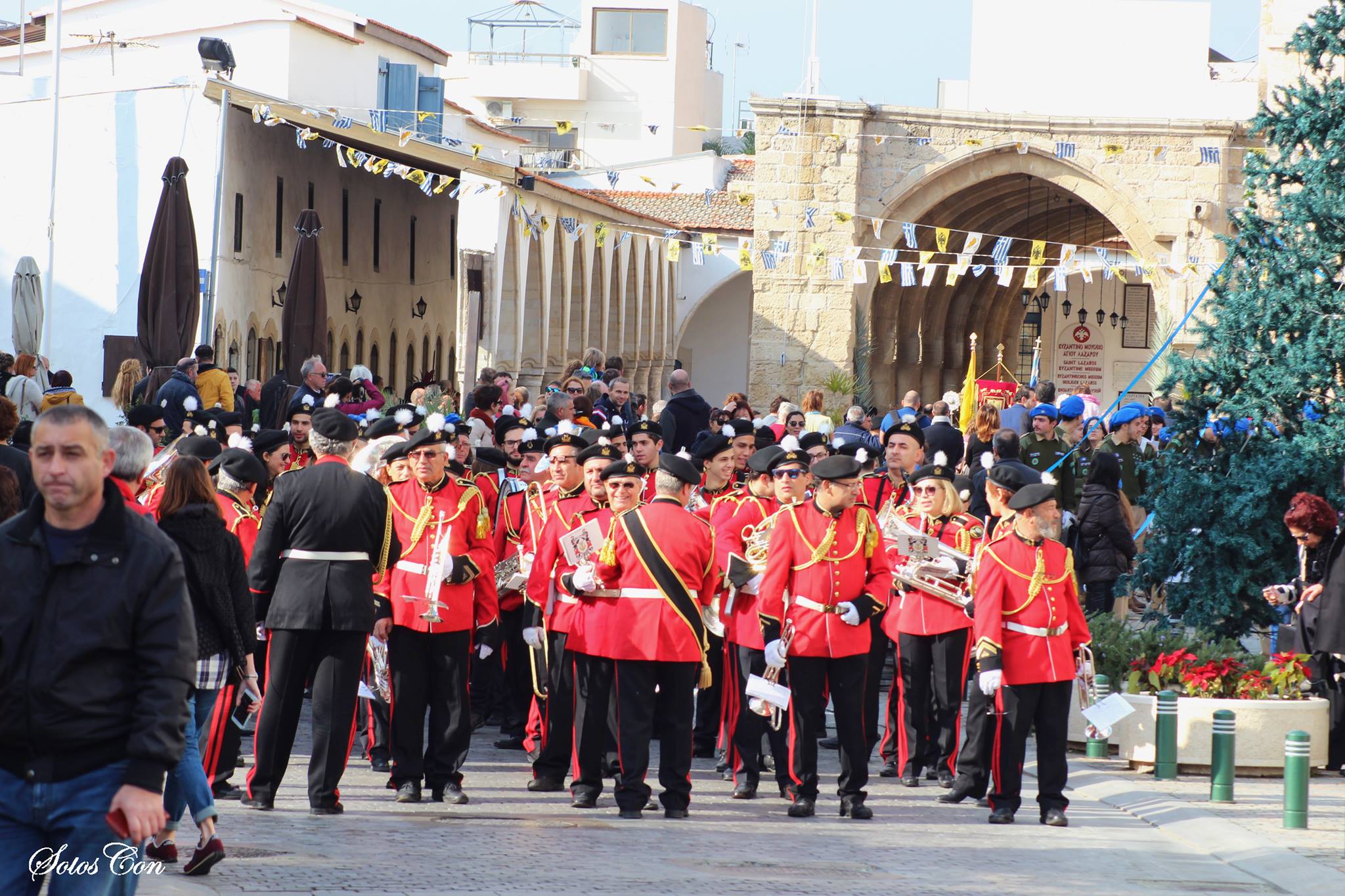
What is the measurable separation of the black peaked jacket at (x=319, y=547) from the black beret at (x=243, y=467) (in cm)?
41

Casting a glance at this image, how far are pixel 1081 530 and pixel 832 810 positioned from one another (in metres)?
6.14

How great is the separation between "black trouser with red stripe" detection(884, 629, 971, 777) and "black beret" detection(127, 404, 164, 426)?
4927 millimetres

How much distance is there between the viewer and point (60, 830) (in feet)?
13.5

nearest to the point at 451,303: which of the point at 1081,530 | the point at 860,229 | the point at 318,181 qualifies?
the point at 318,181

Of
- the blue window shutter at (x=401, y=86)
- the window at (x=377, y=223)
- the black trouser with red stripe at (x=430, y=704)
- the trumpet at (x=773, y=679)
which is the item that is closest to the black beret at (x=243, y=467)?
the black trouser with red stripe at (x=430, y=704)

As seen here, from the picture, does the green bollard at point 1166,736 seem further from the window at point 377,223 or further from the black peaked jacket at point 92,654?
the window at point 377,223

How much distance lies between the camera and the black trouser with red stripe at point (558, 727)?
28.8 feet

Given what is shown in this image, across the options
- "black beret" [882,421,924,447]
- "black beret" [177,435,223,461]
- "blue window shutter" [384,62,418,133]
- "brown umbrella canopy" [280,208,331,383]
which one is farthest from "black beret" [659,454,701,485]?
"blue window shutter" [384,62,418,133]

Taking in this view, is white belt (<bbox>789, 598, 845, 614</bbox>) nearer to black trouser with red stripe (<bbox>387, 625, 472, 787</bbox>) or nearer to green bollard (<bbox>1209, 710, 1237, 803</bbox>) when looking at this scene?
black trouser with red stripe (<bbox>387, 625, 472, 787</bbox>)

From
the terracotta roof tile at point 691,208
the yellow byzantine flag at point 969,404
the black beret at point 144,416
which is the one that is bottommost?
the black beret at point 144,416

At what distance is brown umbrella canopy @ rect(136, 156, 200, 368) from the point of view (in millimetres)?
17969

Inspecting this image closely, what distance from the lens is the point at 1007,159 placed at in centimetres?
2930

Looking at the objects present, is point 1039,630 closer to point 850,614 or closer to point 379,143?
point 850,614

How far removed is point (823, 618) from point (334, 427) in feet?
8.00
